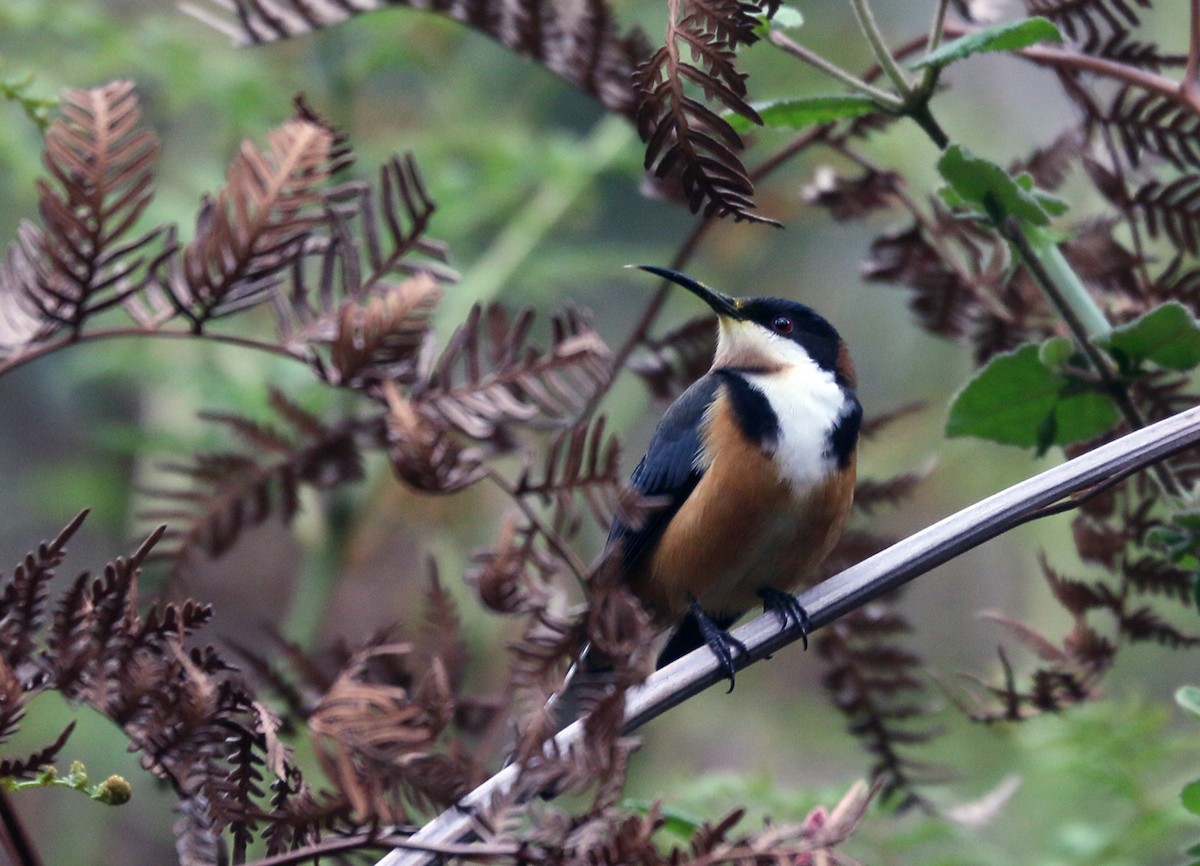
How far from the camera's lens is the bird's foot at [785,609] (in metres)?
1.60

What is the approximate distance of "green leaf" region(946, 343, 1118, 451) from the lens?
182 centimetres

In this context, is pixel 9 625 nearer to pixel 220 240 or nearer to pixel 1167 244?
pixel 220 240

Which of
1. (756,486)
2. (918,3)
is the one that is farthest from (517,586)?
(918,3)

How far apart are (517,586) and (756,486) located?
1244mm

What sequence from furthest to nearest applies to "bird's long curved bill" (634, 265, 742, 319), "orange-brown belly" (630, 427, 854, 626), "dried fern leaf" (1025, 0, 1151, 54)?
"orange-brown belly" (630, 427, 854, 626)
"bird's long curved bill" (634, 265, 742, 319)
"dried fern leaf" (1025, 0, 1151, 54)

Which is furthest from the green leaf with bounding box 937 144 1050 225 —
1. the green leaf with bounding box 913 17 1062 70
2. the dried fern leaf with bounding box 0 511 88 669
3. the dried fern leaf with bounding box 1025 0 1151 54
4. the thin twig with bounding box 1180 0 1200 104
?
the dried fern leaf with bounding box 0 511 88 669

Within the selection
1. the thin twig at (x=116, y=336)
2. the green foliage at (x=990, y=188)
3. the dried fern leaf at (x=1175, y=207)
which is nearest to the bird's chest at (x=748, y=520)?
the dried fern leaf at (x=1175, y=207)

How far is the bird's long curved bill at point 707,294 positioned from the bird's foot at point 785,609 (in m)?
0.62

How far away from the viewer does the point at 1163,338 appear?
67.0 inches

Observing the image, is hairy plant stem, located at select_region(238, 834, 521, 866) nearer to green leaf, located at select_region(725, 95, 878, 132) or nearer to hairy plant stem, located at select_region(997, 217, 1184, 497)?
green leaf, located at select_region(725, 95, 878, 132)

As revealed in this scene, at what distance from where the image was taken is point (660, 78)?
1.34m

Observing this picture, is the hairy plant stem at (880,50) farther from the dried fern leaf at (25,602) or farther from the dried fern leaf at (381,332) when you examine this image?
the dried fern leaf at (25,602)

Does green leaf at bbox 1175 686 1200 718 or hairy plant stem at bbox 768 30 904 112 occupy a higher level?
hairy plant stem at bbox 768 30 904 112

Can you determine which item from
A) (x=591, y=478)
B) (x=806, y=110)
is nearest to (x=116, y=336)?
(x=591, y=478)
